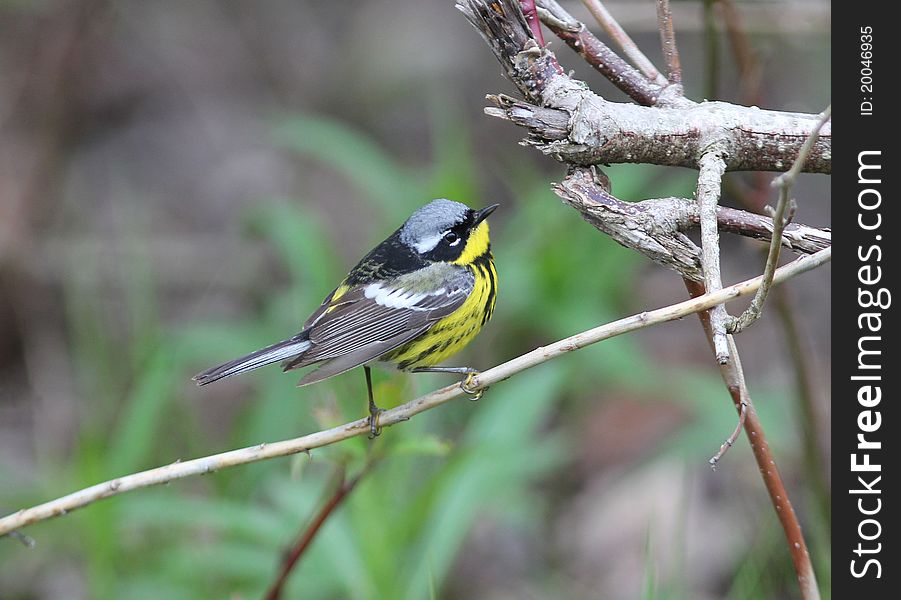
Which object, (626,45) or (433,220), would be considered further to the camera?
(433,220)

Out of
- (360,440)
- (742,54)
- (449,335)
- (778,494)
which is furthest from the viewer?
(742,54)

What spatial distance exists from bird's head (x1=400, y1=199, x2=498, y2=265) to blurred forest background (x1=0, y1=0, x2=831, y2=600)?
49 cm

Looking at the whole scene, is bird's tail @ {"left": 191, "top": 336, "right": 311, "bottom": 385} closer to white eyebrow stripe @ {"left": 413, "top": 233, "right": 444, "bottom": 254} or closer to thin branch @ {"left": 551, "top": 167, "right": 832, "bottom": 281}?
white eyebrow stripe @ {"left": 413, "top": 233, "right": 444, "bottom": 254}

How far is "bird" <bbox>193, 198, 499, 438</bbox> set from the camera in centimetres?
328

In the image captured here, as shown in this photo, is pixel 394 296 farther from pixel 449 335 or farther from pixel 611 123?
pixel 611 123

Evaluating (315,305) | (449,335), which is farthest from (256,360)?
(315,305)

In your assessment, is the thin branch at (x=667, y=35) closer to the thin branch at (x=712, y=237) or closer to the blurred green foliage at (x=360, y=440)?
the thin branch at (x=712, y=237)

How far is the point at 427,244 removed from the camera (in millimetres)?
3492

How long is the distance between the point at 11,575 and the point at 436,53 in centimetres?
527

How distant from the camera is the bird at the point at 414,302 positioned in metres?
3.28

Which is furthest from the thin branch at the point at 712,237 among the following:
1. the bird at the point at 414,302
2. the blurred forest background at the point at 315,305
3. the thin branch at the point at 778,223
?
the bird at the point at 414,302

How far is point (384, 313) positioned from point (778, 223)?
1767 millimetres
